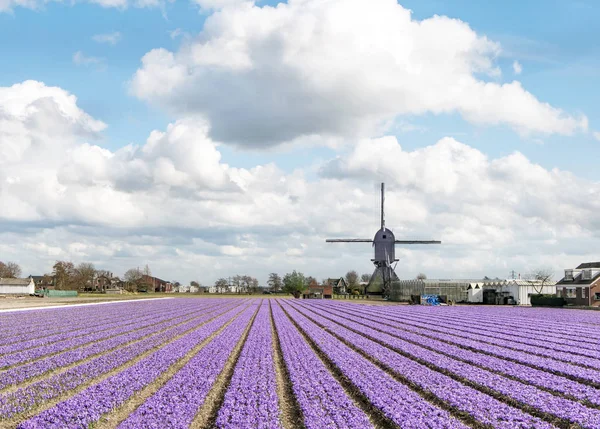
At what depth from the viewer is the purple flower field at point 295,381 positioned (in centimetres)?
1370

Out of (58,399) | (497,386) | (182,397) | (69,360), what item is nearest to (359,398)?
(497,386)

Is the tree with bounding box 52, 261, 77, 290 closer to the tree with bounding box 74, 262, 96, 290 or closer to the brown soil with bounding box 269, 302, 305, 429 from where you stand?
the tree with bounding box 74, 262, 96, 290

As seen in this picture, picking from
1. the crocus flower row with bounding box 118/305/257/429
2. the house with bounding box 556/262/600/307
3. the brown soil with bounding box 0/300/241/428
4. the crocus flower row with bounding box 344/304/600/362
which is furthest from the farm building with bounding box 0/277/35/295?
the crocus flower row with bounding box 118/305/257/429

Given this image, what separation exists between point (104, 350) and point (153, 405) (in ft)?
41.3

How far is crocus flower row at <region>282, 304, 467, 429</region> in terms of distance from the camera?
13.2 m

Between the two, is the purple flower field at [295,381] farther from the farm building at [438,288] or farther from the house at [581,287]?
the farm building at [438,288]

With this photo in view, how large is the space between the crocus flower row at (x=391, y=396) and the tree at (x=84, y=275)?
15418 cm

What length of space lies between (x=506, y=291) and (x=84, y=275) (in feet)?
403

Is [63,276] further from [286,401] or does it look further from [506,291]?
[286,401]

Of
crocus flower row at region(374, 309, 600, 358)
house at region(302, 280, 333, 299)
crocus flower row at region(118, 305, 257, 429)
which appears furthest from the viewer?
house at region(302, 280, 333, 299)

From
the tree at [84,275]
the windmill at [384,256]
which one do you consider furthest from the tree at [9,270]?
the windmill at [384,256]

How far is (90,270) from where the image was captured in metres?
180

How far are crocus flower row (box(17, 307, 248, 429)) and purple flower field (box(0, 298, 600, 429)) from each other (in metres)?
0.04

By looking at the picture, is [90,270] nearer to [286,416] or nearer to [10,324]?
[10,324]
